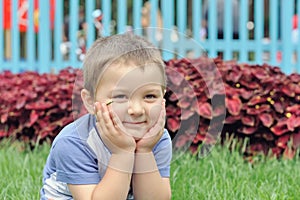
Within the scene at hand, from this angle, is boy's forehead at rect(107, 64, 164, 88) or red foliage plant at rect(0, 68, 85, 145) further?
red foliage plant at rect(0, 68, 85, 145)

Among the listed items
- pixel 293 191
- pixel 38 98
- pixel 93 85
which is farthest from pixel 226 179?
pixel 38 98

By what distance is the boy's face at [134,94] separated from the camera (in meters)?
2.01

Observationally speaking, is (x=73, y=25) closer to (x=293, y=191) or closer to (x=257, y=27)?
(x=257, y=27)

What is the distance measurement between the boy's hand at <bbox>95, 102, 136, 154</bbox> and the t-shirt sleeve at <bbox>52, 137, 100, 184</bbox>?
0.45 ft

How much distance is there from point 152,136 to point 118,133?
4.4 inches

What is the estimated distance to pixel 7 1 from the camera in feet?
22.2

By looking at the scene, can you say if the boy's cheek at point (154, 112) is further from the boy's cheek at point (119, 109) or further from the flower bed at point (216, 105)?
the flower bed at point (216, 105)

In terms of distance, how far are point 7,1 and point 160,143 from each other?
15.8 feet

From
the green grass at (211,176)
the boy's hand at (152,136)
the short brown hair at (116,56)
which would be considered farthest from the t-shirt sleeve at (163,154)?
the green grass at (211,176)

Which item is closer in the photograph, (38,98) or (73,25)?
(38,98)

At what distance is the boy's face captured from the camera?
6.59 feet

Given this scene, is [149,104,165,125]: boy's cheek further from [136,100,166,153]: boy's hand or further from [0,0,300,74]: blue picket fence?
[0,0,300,74]: blue picket fence

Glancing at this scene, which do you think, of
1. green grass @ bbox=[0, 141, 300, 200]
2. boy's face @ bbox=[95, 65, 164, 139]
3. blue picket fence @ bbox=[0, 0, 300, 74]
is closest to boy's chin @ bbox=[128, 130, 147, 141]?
boy's face @ bbox=[95, 65, 164, 139]

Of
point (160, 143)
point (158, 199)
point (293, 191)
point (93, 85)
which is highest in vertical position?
point (93, 85)
